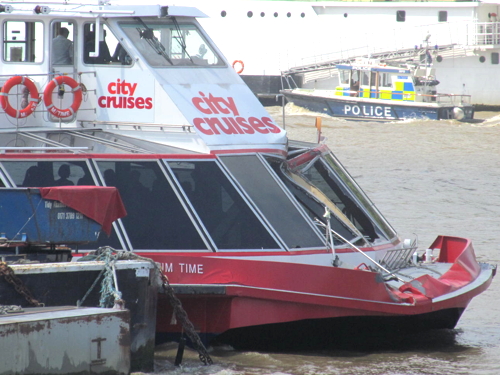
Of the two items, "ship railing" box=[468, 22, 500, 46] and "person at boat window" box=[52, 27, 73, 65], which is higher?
"ship railing" box=[468, 22, 500, 46]

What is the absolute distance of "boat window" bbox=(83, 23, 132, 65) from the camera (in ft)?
31.0

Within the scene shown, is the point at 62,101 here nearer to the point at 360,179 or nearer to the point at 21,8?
the point at 21,8

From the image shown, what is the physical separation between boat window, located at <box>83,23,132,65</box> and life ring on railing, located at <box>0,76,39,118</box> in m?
0.65

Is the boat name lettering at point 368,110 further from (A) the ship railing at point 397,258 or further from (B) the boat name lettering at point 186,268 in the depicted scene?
(B) the boat name lettering at point 186,268

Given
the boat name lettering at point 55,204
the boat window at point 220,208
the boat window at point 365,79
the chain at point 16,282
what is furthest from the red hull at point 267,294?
the boat window at point 365,79

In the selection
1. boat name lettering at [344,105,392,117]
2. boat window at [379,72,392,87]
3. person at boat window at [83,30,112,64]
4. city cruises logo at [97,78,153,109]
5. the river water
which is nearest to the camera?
the river water

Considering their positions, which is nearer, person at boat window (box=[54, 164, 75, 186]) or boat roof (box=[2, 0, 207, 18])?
person at boat window (box=[54, 164, 75, 186])

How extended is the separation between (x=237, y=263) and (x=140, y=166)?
1496mm

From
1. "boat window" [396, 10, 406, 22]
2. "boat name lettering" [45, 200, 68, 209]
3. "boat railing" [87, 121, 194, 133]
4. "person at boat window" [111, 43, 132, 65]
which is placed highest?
"boat window" [396, 10, 406, 22]

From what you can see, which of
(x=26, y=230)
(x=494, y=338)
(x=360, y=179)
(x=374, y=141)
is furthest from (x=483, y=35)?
(x=26, y=230)

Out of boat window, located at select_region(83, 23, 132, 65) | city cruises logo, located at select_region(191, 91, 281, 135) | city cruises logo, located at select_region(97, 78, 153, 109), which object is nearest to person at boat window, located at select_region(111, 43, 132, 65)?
boat window, located at select_region(83, 23, 132, 65)

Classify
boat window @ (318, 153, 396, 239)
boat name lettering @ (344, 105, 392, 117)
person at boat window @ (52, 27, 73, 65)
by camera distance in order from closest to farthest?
1. person at boat window @ (52, 27, 73, 65)
2. boat window @ (318, 153, 396, 239)
3. boat name lettering @ (344, 105, 392, 117)

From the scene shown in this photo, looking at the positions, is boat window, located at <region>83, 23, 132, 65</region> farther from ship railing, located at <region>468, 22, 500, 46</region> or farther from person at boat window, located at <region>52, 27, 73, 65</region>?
ship railing, located at <region>468, 22, 500, 46</region>

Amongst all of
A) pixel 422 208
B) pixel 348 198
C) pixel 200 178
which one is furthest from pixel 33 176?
pixel 422 208
